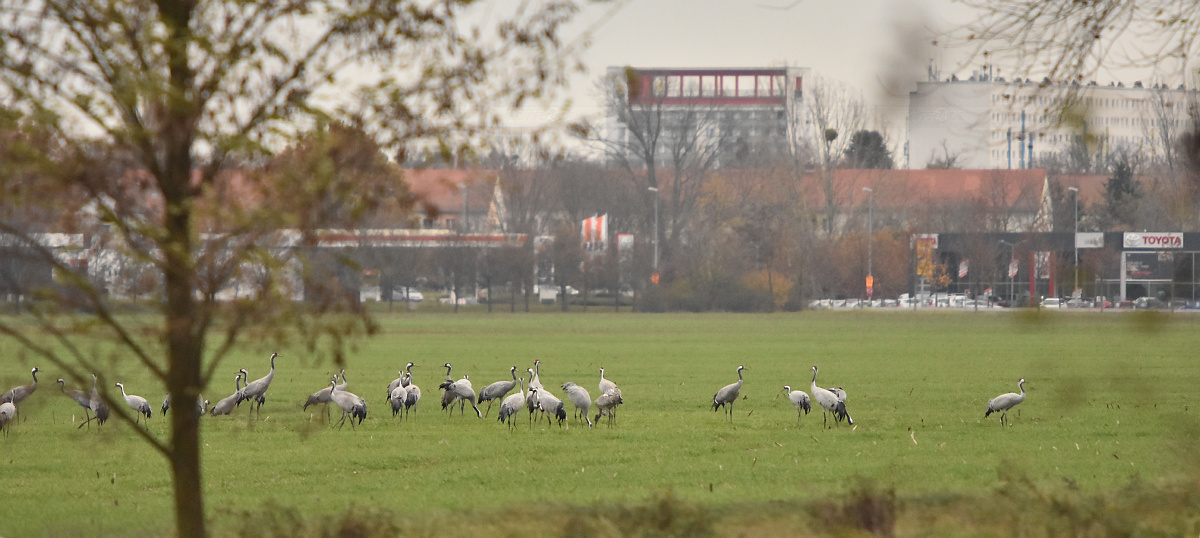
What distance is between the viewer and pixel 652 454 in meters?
13.3

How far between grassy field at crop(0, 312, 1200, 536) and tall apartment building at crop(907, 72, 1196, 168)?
50.3 inches

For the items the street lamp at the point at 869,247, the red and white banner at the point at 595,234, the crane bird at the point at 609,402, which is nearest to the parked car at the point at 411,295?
the red and white banner at the point at 595,234

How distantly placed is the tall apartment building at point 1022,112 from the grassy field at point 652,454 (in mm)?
1278

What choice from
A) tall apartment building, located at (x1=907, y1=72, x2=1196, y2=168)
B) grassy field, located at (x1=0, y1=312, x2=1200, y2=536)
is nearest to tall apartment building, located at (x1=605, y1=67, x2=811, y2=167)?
grassy field, located at (x1=0, y1=312, x2=1200, y2=536)

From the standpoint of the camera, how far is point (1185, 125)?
704cm

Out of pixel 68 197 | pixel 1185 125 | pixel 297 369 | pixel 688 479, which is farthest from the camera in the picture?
pixel 297 369

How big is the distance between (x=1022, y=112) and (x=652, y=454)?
22.1 feet

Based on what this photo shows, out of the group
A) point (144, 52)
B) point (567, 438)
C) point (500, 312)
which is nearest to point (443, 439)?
point (567, 438)

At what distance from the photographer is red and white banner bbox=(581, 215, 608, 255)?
71188 mm

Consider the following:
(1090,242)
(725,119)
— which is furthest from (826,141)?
(1090,242)

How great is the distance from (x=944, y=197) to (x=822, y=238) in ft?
57.4

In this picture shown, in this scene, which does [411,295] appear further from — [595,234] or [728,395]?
[728,395]

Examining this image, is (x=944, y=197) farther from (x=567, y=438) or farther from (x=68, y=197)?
(x=68, y=197)

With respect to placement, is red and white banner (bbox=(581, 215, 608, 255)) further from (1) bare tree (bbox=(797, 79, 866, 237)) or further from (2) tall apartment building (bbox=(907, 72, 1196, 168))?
(2) tall apartment building (bbox=(907, 72, 1196, 168))
